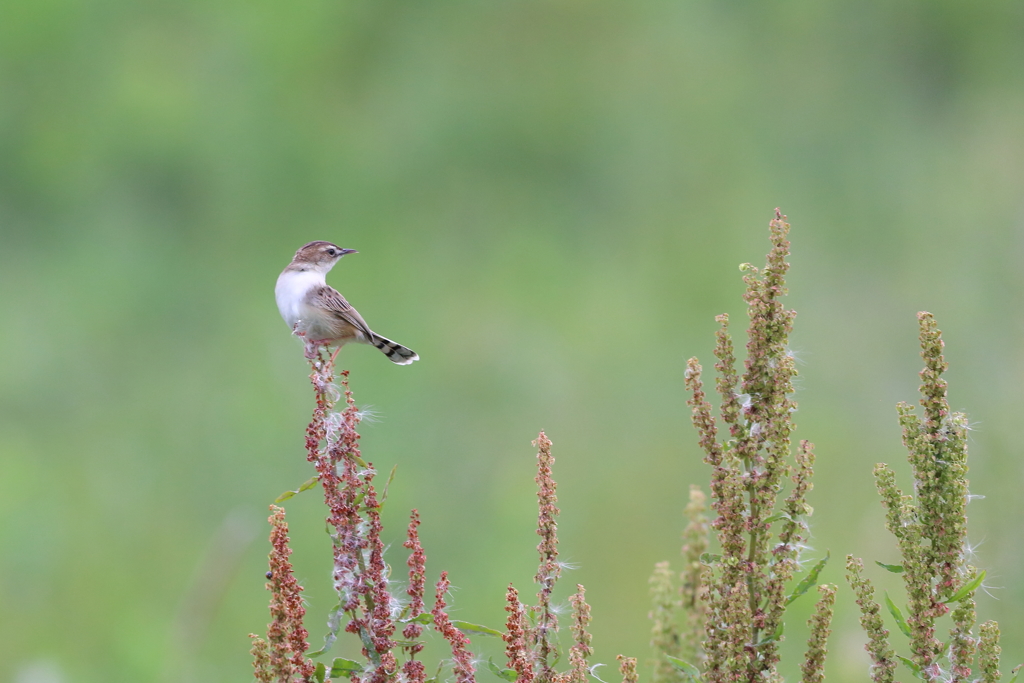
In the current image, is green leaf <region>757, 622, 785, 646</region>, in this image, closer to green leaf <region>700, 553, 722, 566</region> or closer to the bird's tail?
green leaf <region>700, 553, 722, 566</region>

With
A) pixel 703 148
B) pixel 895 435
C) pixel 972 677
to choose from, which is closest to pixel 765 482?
pixel 972 677

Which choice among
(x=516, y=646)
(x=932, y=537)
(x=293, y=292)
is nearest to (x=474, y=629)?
(x=516, y=646)

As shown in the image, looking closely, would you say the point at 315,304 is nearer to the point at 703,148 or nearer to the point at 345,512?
the point at 345,512

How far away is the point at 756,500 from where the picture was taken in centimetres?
267

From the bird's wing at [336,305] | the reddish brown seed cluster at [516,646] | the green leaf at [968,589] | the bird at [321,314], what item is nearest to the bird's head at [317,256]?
the bird at [321,314]

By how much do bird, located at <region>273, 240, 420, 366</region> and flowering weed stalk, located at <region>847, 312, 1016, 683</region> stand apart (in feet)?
6.85

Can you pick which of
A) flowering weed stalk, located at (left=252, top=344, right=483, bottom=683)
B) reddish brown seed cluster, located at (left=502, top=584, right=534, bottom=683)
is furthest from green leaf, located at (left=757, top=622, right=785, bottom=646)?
flowering weed stalk, located at (left=252, top=344, right=483, bottom=683)

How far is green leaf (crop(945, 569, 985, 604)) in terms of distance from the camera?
2.51m

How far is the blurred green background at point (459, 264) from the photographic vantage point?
11.2 m

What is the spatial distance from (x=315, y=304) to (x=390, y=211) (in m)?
12.3

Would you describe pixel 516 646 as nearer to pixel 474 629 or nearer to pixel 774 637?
pixel 474 629

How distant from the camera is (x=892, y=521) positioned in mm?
2643

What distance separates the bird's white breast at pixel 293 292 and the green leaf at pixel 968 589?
8.58ft

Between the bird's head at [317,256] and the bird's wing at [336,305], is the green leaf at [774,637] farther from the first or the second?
the bird's head at [317,256]
